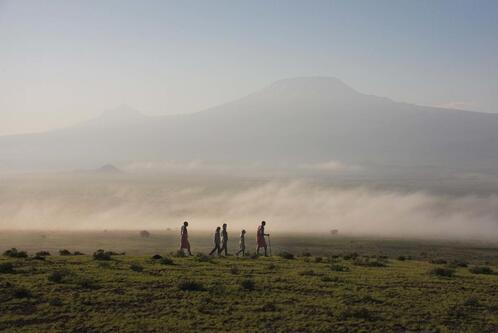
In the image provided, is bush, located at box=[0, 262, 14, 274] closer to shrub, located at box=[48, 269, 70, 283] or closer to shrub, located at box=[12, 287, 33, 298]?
shrub, located at box=[48, 269, 70, 283]

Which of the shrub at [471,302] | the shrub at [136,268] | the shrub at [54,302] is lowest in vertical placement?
the shrub at [471,302]

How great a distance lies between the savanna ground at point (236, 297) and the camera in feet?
42.3

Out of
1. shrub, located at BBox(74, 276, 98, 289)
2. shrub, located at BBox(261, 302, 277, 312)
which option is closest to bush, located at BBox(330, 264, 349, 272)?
shrub, located at BBox(261, 302, 277, 312)

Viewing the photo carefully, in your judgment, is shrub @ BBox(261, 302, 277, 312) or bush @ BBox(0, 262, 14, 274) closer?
shrub @ BBox(261, 302, 277, 312)

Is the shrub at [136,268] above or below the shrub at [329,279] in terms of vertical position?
above

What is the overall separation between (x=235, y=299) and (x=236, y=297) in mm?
197

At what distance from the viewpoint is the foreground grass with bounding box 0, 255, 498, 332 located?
507 inches

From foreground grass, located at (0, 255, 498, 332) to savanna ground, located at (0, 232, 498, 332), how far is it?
3cm

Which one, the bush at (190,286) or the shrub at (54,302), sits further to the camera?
the bush at (190,286)

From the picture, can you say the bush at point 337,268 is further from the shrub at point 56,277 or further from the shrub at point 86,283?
the shrub at point 56,277

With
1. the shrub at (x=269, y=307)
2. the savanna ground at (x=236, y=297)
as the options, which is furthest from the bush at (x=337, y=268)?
the shrub at (x=269, y=307)

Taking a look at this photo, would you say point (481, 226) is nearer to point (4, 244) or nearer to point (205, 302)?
point (4, 244)

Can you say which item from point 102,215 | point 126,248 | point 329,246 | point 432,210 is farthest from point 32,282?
point 432,210

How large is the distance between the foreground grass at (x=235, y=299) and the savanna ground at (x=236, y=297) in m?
0.03
